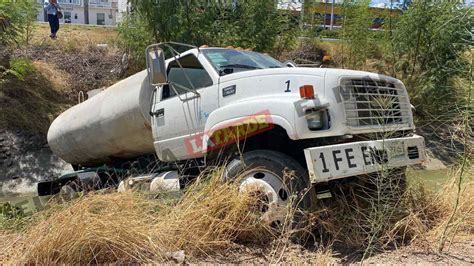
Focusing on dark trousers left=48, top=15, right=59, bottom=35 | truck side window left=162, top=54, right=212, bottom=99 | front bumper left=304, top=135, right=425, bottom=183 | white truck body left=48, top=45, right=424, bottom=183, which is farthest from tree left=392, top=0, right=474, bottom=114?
dark trousers left=48, top=15, right=59, bottom=35

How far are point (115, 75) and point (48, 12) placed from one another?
4759 mm

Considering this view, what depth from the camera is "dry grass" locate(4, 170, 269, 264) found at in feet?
13.1

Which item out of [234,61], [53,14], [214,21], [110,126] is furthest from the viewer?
[53,14]

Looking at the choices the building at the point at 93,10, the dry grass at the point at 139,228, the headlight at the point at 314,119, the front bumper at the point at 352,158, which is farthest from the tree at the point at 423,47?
the building at the point at 93,10

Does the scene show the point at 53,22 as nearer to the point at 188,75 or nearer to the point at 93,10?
the point at 188,75

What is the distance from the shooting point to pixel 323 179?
168 inches

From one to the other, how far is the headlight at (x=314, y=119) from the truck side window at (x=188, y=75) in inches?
63.2

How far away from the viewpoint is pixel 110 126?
6.84 metres

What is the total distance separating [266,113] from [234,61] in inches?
56.3

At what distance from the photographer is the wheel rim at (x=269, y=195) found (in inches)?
177

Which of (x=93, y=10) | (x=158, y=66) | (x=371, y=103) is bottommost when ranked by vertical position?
(x=371, y=103)

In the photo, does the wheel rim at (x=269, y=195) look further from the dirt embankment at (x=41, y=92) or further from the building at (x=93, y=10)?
A: the building at (x=93, y=10)

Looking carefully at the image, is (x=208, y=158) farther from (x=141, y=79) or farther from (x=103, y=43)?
(x=103, y=43)

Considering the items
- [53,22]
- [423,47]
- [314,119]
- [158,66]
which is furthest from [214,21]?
[314,119]
